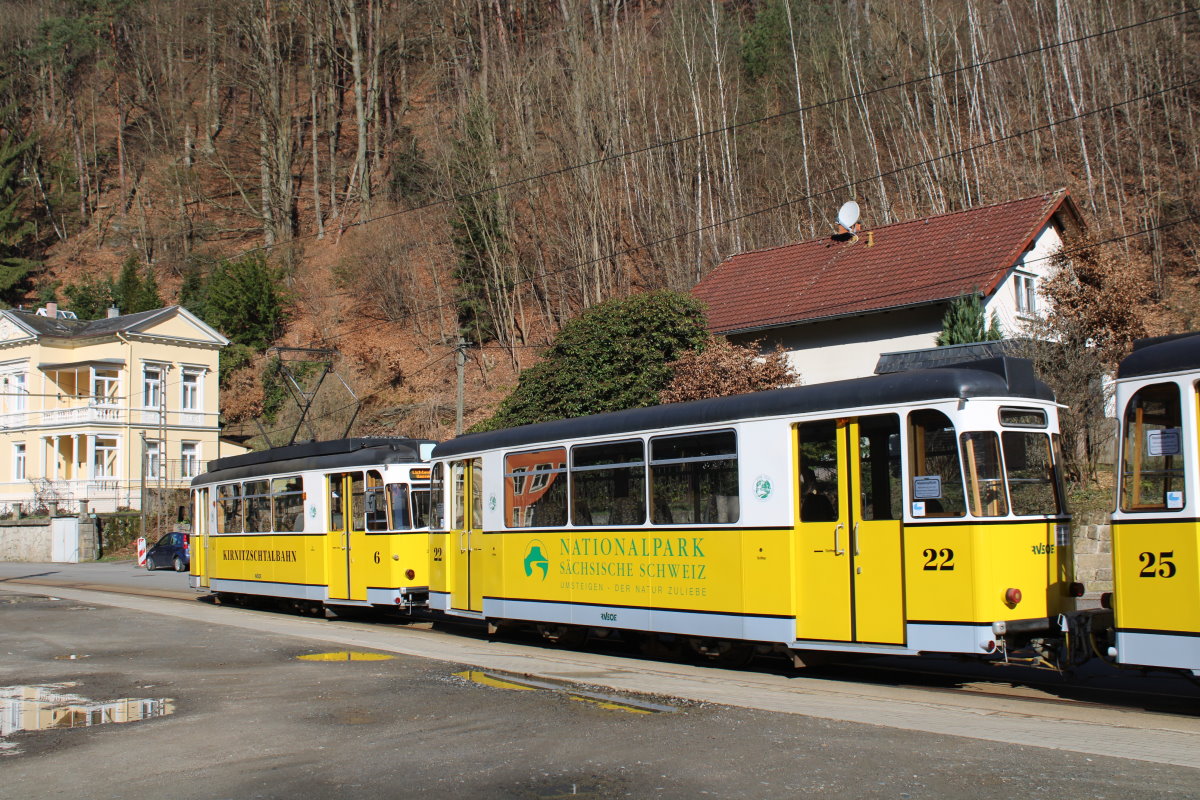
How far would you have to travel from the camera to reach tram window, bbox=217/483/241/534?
889 inches

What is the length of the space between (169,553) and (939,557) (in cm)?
3456

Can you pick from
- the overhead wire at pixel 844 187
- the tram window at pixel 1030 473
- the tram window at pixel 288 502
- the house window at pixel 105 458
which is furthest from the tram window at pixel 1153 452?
the house window at pixel 105 458

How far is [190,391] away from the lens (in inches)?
2255

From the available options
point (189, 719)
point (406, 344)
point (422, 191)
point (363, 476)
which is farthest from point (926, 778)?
point (422, 191)

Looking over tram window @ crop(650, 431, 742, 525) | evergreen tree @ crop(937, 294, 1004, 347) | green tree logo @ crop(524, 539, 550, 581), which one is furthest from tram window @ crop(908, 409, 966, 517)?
evergreen tree @ crop(937, 294, 1004, 347)

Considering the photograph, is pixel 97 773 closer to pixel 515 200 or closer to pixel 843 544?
pixel 843 544

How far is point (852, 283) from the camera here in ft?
97.8

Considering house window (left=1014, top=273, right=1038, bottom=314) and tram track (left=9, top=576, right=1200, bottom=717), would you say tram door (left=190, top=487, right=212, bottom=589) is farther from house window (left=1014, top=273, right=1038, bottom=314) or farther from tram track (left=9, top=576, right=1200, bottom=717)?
house window (left=1014, top=273, right=1038, bottom=314)

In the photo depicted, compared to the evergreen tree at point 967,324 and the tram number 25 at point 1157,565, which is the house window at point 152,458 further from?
the tram number 25 at point 1157,565

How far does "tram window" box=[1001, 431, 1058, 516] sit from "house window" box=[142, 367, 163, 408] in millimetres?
51080

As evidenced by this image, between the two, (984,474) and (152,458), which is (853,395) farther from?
(152,458)

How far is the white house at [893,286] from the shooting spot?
90.9 feet

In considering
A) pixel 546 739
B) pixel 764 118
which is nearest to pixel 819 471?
pixel 546 739

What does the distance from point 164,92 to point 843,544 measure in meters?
68.5
